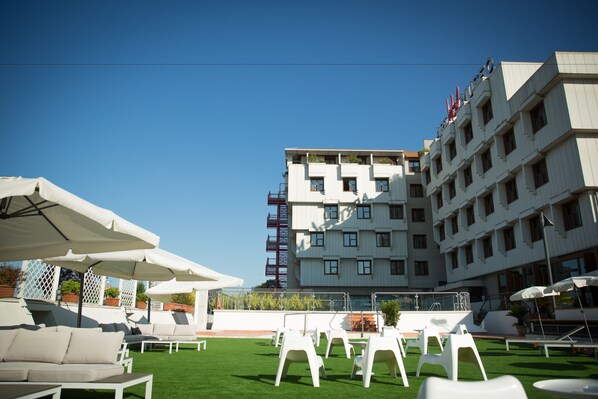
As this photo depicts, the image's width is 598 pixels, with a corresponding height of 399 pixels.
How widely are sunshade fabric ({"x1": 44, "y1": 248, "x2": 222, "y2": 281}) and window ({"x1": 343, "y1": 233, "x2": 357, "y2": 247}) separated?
27.8 meters

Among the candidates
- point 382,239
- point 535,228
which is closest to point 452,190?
point 382,239

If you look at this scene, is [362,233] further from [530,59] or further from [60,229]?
[60,229]

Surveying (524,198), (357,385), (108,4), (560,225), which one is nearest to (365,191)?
(524,198)

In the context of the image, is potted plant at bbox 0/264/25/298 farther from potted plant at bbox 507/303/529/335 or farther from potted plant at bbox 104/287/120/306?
potted plant at bbox 507/303/529/335

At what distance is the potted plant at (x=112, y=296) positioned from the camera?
1733cm

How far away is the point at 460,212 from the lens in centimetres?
3347

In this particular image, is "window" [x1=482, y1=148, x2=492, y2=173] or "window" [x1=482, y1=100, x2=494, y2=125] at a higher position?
"window" [x1=482, y1=100, x2=494, y2=125]

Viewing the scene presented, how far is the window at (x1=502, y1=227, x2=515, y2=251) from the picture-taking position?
90.6 feet

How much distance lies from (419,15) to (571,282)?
11.3 meters

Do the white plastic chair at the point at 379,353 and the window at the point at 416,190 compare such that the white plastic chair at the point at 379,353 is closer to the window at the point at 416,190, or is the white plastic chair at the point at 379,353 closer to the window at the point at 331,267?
the window at the point at 331,267

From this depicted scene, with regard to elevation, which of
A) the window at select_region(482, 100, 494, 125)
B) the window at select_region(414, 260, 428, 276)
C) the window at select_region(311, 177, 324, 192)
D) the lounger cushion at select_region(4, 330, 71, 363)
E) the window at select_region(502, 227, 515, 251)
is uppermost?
the window at select_region(482, 100, 494, 125)

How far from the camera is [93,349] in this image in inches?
209

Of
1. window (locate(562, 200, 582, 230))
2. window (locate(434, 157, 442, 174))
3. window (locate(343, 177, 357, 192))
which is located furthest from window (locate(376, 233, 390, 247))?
window (locate(562, 200, 582, 230))

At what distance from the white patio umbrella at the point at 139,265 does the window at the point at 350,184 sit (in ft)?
95.1
